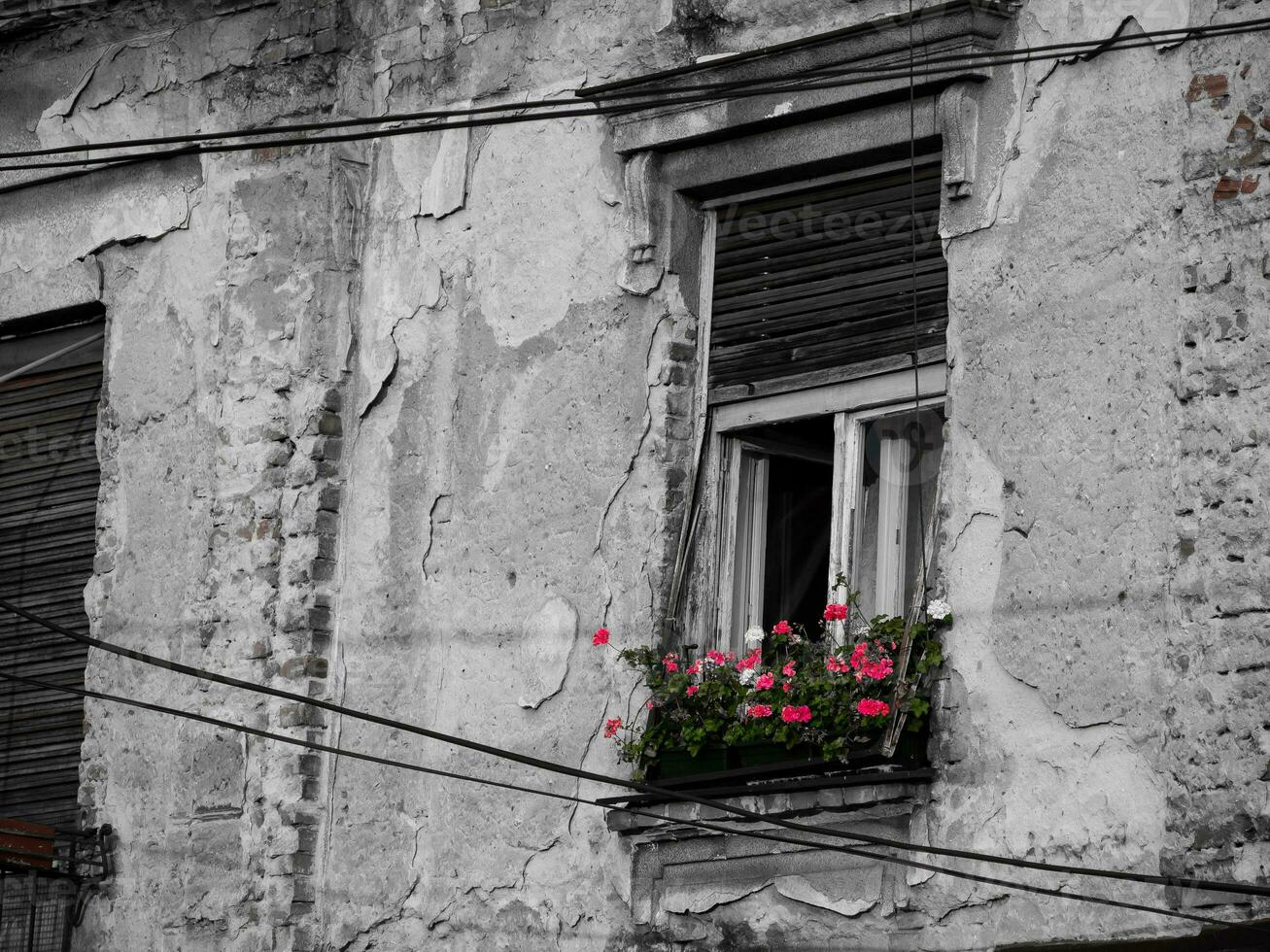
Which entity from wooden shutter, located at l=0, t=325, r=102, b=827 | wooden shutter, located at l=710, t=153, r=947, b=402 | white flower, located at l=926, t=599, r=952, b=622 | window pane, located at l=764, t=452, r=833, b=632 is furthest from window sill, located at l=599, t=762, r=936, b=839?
wooden shutter, located at l=0, t=325, r=102, b=827

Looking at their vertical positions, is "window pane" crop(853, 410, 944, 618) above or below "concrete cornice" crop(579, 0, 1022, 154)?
below

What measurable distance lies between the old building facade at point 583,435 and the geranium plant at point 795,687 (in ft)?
0.45

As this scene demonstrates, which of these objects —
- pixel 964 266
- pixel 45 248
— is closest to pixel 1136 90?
pixel 964 266

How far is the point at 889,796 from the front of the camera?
278 inches

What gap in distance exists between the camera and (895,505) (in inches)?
Answer: 302

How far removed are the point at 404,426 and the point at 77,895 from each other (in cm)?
233

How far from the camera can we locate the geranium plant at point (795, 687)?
718 centimetres

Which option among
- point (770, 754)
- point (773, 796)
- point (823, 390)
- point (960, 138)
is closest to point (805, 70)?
point (960, 138)

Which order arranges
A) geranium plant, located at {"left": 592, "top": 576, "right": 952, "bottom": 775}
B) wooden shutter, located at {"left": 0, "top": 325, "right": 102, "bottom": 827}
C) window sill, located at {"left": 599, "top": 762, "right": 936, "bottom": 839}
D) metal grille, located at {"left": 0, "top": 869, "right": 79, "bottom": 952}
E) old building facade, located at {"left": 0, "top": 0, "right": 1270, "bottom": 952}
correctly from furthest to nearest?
wooden shutter, located at {"left": 0, "top": 325, "right": 102, "bottom": 827}
metal grille, located at {"left": 0, "top": 869, "right": 79, "bottom": 952}
geranium plant, located at {"left": 592, "top": 576, "right": 952, "bottom": 775}
window sill, located at {"left": 599, "top": 762, "right": 936, "bottom": 839}
old building facade, located at {"left": 0, "top": 0, "right": 1270, "bottom": 952}

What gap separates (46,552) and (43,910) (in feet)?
5.19

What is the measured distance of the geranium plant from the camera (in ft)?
23.6

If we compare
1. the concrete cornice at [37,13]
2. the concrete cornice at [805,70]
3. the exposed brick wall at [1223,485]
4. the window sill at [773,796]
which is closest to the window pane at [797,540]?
the window sill at [773,796]

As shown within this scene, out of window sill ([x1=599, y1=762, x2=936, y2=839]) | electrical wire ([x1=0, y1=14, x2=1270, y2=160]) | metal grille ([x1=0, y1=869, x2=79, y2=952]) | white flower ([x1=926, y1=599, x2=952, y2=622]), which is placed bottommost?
metal grille ([x1=0, y1=869, x2=79, y2=952])

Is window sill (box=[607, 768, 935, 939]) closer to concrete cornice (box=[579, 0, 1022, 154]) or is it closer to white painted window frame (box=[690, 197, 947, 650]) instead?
white painted window frame (box=[690, 197, 947, 650])
